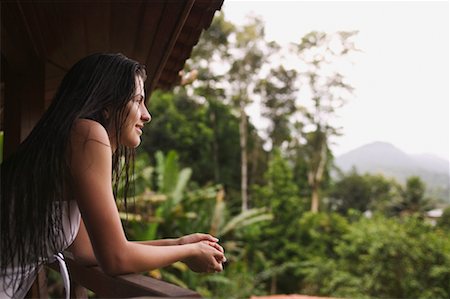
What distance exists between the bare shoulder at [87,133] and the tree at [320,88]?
14913 mm

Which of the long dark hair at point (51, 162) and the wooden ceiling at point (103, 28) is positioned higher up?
the wooden ceiling at point (103, 28)

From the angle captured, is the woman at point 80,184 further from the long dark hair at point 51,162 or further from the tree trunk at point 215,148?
the tree trunk at point 215,148

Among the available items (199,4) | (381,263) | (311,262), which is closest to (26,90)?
(199,4)

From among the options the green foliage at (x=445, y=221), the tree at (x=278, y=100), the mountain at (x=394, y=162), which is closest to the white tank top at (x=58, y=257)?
the green foliage at (x=445, y=221)

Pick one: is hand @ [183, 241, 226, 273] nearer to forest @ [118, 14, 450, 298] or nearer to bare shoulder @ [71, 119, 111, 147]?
bare shoulder @ [71, 119, 111, 147]

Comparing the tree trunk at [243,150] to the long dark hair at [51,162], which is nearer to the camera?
the long dark hair at [51,162]

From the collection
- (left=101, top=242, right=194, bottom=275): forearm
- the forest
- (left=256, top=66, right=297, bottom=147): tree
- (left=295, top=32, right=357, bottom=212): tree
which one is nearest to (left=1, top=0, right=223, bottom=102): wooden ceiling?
(left=101, top=242, right=194, bottom=275): forearm

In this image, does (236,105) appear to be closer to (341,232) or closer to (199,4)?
(341,232)

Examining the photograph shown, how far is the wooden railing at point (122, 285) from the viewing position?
848 millimetres

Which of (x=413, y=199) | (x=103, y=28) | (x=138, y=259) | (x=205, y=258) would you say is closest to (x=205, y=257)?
(x=205, y=258)

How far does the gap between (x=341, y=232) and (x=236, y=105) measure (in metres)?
5.93

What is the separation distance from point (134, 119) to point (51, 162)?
204 millimetres

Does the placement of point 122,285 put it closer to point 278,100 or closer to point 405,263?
point 405,263

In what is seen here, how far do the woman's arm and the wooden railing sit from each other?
3 centimetres
